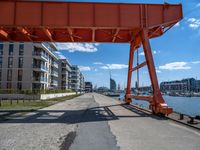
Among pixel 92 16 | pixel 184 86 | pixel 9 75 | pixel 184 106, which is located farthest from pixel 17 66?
pixel 184 86

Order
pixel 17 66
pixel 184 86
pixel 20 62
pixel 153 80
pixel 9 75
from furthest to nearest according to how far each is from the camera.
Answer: pixel 184 86, pixel 20 62, pixel 17 66, pixel 9 75, pixel 153 80

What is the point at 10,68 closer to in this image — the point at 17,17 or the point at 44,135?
the point at 17,17

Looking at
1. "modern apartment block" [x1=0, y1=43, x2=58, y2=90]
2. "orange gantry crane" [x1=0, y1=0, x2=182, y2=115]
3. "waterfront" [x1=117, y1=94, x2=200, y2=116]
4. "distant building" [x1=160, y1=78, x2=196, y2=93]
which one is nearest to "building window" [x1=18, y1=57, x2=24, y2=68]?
"modern apartment block" [x1=0, y1=43, x2=58, y2=90]

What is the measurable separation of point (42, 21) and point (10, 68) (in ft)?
130

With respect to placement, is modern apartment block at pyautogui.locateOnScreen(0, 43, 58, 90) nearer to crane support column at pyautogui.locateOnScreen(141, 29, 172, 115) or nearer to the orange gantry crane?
the orange gantry crane

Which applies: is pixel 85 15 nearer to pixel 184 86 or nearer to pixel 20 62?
pixel 20 62

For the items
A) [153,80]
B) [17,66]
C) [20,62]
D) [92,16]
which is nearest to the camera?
[153,80]

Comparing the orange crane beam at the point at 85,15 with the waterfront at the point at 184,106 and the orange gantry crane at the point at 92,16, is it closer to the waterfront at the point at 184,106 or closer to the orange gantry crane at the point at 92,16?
the orange gantry crane at the point at 92,16

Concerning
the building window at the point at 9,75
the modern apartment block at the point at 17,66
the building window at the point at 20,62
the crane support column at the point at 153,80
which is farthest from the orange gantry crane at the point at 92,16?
the building window at the point at 9,75

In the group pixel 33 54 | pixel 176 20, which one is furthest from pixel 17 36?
pixel 33 54

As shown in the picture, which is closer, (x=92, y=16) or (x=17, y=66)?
(x=92, y=16)

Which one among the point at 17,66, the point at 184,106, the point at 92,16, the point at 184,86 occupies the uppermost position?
the point at 92,16

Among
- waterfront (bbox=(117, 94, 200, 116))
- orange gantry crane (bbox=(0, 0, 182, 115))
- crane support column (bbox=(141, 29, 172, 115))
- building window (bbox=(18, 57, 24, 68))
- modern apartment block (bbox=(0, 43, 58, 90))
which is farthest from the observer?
building window (bbox=(18, 57, 24, 68))

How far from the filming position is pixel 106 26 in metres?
17.2
